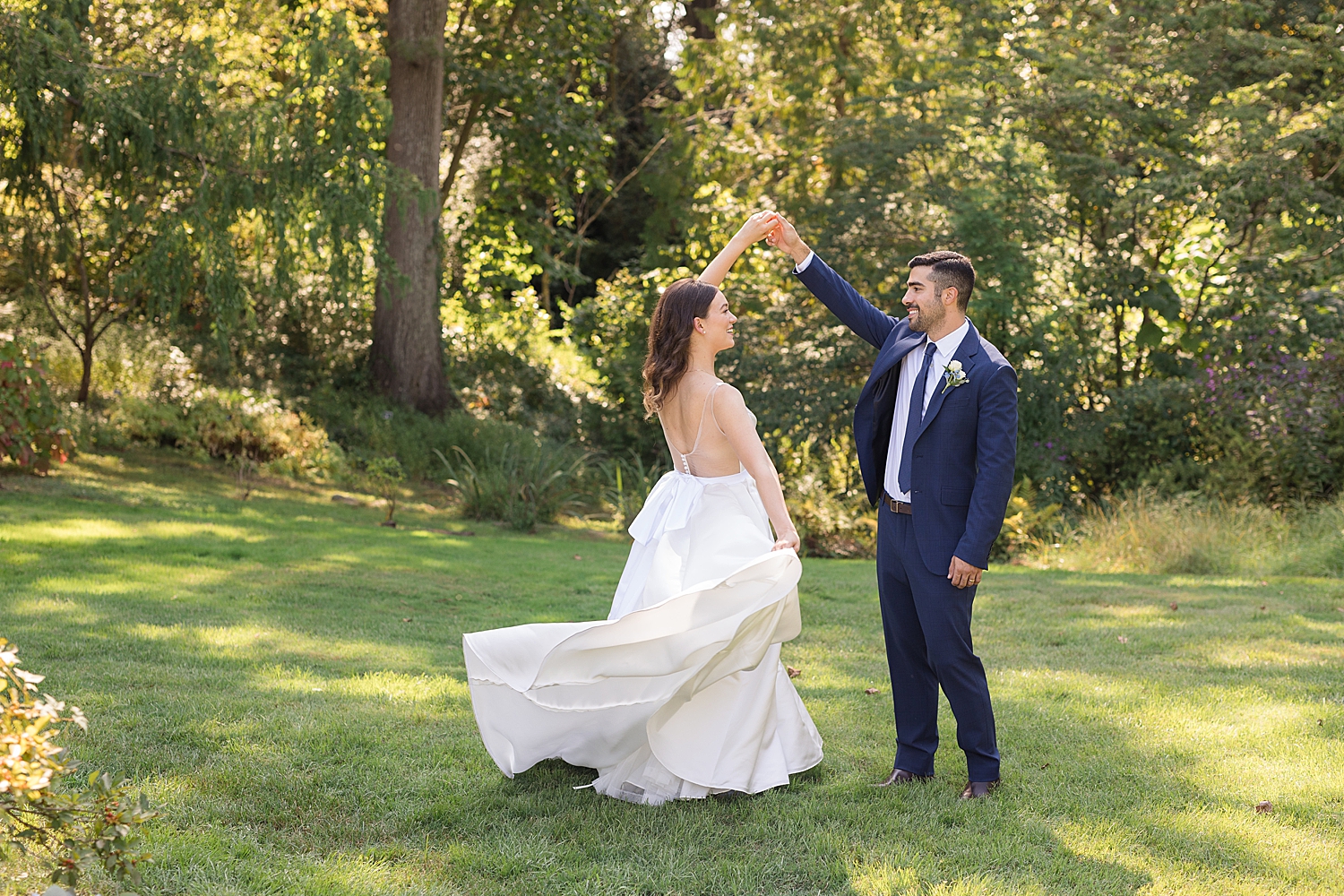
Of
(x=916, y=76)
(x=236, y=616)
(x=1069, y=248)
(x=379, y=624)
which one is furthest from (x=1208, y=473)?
(x=236, y=616)

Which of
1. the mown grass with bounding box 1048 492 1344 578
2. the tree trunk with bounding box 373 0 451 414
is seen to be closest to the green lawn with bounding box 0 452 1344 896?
the mown grass with bounding box 1048 492 1344 578

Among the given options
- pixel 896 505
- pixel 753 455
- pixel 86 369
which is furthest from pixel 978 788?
pixel 86 369

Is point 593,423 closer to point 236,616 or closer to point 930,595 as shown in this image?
point 236,616

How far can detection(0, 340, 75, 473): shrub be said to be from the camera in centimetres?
1005

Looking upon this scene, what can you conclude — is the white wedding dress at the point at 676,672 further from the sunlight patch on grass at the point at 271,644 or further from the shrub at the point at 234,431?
the shrub at the point at 234,431

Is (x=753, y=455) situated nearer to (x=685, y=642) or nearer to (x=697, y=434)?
(x=697, y=434)

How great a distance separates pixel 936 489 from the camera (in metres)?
4.18

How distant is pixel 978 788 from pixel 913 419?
145cm

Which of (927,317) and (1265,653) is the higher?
(927,317)

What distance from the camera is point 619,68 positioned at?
24.3m

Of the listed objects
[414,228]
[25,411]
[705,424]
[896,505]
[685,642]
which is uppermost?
[414,228]

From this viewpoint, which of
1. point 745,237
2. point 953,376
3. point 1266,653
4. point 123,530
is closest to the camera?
point 953,376

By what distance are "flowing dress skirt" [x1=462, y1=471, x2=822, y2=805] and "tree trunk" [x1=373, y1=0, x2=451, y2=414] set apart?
10.5 meters

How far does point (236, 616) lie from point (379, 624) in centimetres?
85
